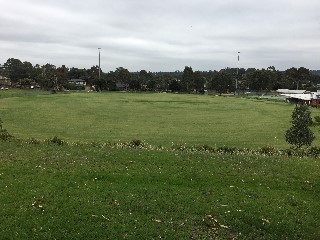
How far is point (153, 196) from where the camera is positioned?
11.9m

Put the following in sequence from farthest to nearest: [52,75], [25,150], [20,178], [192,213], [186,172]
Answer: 1. [52,75]
2. [25,150]
3. [186,172]
4. [20,178]
5. [192,213]

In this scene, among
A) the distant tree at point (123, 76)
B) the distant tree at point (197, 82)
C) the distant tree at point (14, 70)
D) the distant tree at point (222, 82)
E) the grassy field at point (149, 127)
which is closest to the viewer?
the grassy field at point (149, 127)

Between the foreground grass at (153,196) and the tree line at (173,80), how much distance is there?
13062cm

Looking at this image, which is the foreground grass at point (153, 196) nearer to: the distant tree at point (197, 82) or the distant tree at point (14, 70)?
the distant tree at point (197, 82)

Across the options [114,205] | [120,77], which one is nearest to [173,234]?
[114,205]

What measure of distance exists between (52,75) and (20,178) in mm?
147354

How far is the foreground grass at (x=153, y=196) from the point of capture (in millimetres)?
9953

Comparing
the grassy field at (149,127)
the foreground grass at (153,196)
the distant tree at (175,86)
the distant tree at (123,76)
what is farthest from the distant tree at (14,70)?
the foreground grass at (153,196)

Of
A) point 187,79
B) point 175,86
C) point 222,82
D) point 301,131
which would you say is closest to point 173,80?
point 175,86

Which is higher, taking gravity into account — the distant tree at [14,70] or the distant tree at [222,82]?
the distant tree at [14,70]

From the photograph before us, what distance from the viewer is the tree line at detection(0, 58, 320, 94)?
481 feet

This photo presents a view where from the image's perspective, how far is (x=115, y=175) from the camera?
1373cm

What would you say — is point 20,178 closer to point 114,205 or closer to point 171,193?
point 114,205

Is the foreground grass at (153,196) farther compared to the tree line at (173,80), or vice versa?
the tree line at (173,80)
